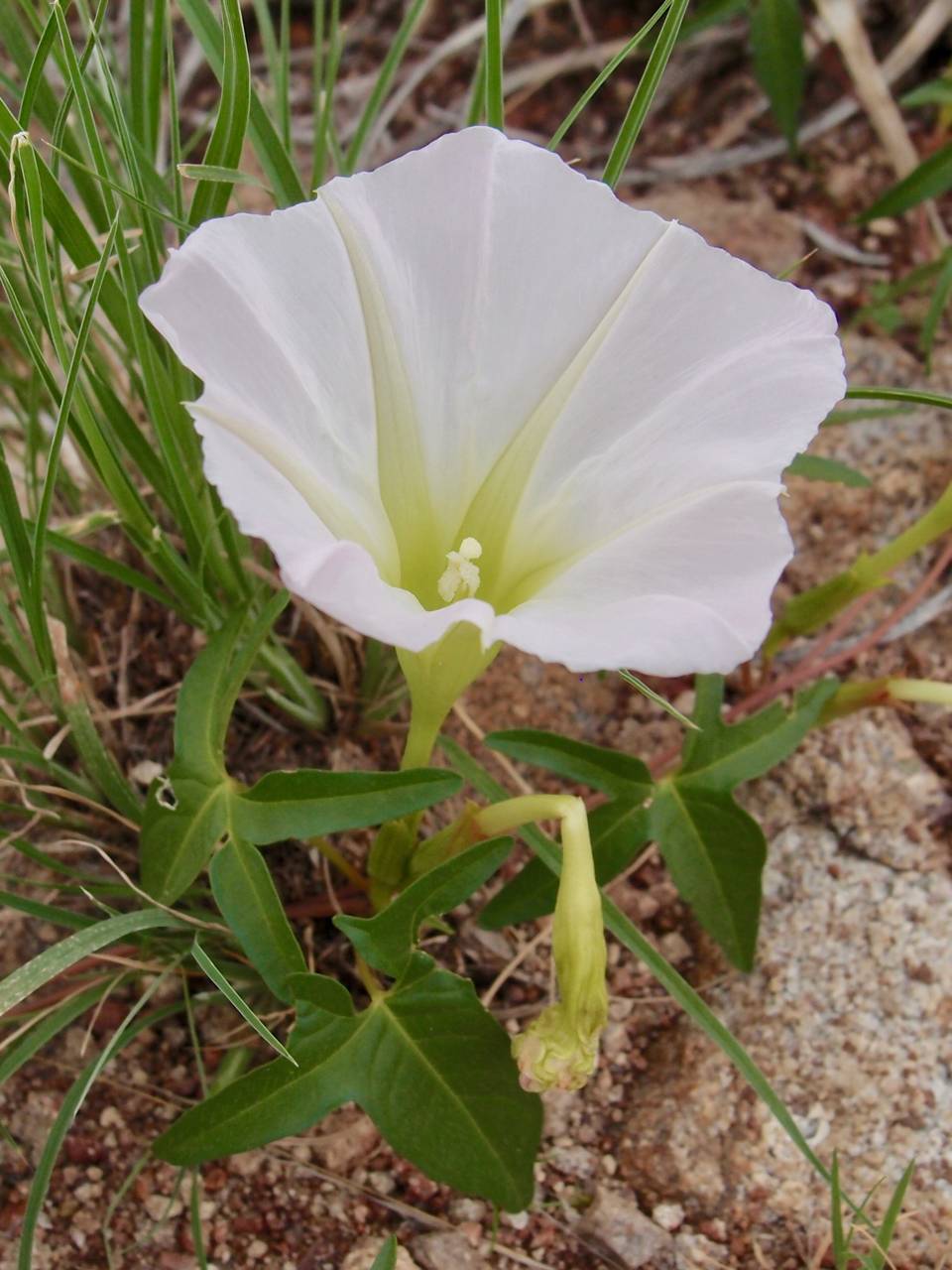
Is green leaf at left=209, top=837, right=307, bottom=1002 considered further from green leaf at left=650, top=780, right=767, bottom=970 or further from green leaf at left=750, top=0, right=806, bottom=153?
green leaf at left=750, top=0, right=806, bottom=153

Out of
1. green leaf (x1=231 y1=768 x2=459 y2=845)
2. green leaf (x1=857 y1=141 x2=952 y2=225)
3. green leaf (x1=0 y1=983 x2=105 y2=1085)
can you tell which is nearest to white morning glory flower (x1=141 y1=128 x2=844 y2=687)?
green leaf (x1=231 y1=768 x2=459 y2=845)

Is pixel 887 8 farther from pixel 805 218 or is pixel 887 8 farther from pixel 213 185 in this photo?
pixel 213 185

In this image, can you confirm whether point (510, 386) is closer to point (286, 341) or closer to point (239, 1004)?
point (286, 341)

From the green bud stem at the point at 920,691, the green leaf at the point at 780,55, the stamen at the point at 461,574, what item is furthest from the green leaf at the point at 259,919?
the green leaf at the point at 780,55

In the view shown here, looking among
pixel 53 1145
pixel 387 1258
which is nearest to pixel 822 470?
pixel 387 1258

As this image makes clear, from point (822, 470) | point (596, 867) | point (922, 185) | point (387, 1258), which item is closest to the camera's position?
point (387, 1258)

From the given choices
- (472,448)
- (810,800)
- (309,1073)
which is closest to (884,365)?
(810,800)
